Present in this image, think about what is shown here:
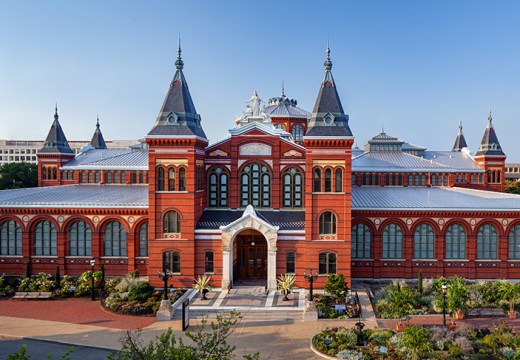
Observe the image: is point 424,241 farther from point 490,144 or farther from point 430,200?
point 490,144

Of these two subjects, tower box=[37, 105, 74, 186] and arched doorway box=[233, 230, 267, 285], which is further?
tower box=[37, 105, 74, 186]

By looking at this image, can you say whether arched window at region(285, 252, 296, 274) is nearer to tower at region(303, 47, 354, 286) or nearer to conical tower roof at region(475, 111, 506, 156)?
tower at region(303, 47, 354, 286)

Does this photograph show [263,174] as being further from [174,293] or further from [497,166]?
[497,166]

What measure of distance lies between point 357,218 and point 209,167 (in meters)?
11.9

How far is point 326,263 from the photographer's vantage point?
2856 cm

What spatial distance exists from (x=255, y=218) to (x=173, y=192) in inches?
237

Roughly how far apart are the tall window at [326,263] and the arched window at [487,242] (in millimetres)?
11812

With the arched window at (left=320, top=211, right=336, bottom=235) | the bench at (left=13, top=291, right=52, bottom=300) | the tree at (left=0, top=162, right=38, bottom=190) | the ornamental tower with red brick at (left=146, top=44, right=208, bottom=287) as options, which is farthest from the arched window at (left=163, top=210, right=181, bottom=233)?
the tree at (left=0, top=162, right=38, bottom=190)

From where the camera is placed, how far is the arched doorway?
31031mm

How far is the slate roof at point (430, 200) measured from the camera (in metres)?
31.2

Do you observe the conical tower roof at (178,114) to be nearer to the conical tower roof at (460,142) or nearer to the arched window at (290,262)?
the arched window at (290,262)

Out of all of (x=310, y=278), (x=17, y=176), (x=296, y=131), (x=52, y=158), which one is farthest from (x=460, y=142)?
(x=17, y=176)

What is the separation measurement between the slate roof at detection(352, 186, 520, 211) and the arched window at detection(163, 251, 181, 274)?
44.0 feet

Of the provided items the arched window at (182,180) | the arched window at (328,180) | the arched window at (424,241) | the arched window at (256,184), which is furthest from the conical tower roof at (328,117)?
the arched window at (424,241)
